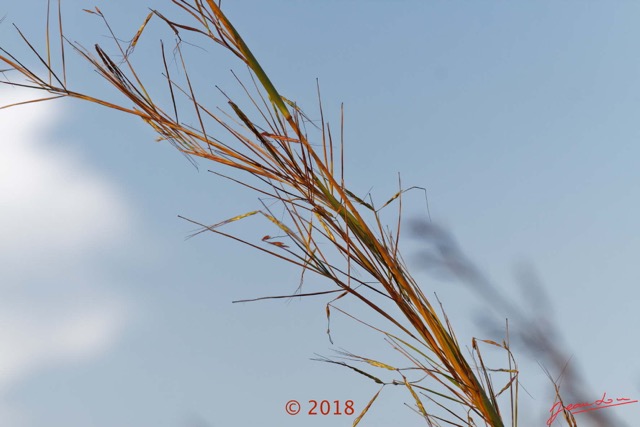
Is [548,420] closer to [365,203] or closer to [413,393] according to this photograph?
[413,393]

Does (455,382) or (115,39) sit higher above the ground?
(115,39)

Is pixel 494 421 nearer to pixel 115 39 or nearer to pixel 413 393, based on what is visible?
pixel 413 393

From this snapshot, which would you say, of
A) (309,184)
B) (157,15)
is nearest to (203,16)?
(157,15)

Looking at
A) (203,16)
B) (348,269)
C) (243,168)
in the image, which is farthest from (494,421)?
(203,16)

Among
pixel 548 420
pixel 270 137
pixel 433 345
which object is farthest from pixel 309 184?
pixel 548 420

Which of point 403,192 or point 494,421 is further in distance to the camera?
point 403,192

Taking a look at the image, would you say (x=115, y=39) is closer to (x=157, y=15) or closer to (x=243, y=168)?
(x=157, y=15)

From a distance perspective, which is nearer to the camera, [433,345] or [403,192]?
[433,345]

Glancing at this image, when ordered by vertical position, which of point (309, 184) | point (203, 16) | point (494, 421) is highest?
point (203, 16)

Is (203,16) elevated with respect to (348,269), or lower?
elevated
